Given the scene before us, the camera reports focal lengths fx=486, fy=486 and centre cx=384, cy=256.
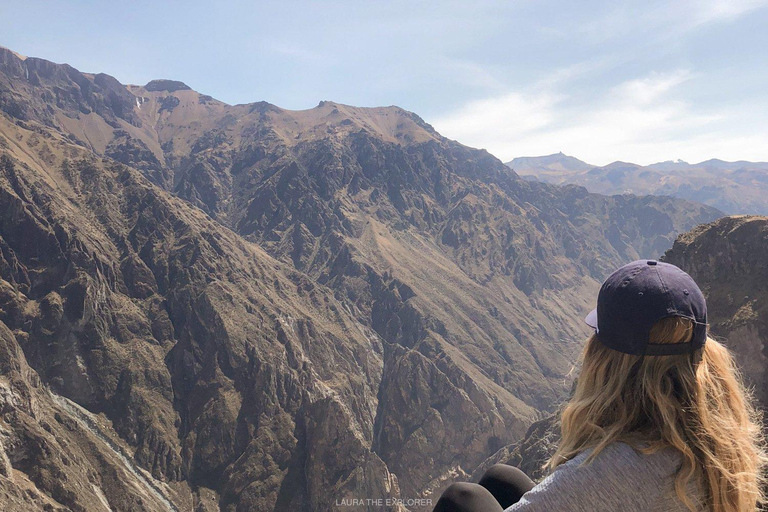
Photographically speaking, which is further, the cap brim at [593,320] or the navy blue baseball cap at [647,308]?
the cap brim at [593,320]

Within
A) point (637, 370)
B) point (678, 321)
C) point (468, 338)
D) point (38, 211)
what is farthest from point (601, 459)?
point (468, 338)

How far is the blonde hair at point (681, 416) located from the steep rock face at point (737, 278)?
138 feet

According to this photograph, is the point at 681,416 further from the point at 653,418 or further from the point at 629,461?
the point at 629,461

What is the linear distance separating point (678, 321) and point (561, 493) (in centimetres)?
131

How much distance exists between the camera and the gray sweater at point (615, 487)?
2.74 meters

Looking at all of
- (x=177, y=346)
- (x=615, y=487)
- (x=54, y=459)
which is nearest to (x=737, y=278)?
(x=615, y=487)

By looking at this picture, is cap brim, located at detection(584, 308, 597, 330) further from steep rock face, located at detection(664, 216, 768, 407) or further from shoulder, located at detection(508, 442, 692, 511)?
steep rock face, located at detection(664, 216, 768, 407)

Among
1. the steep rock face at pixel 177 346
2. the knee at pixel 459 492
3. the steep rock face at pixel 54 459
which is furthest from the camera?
the steep rock face at pixel 177 346

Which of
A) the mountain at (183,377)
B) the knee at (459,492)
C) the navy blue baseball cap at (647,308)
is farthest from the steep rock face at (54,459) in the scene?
the navy blue baseball cap at (647,308)

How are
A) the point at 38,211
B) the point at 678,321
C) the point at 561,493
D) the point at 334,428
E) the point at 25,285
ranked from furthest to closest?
the point at 38,211 → the point at 25,285 → the point at 334,428 → the point at 678,321 → the point at 561,493

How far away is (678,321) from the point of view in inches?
122

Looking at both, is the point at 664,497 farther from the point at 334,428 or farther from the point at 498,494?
the point at 334,428

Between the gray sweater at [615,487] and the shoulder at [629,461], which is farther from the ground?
the shoulder at [629,461]

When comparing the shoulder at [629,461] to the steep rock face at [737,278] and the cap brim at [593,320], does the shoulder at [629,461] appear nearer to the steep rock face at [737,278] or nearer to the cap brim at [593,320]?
the cap brim at [593,320]
